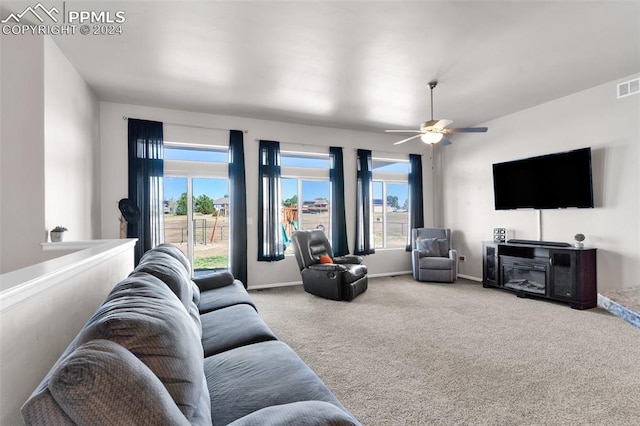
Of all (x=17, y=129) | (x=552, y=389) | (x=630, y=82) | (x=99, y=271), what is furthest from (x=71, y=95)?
(x=630, y=82)

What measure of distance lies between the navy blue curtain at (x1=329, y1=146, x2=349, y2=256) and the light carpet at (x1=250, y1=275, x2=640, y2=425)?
1.63m

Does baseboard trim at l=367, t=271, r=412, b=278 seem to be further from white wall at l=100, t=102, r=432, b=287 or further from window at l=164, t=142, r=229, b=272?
window at l=164, t=142, r=229, b=272

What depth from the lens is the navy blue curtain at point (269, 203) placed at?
218 inches

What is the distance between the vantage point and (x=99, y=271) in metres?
2.10

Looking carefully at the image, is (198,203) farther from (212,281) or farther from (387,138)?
(387,138)

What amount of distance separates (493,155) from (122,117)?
20.7 ft

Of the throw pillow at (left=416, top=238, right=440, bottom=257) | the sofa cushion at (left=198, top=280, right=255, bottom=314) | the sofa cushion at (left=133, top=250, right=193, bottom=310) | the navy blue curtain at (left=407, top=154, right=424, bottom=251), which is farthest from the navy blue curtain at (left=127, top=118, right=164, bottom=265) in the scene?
the navy blue curtain at (left=407, top=154, right=424, bottom=251)

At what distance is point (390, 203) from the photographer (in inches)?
272

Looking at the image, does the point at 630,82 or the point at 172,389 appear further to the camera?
the point at 630,82

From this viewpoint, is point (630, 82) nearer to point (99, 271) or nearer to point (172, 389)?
point (172, 389)

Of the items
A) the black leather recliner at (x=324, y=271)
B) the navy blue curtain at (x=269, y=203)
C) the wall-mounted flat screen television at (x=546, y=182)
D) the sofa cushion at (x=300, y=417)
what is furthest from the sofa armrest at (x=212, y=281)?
the wall-mounted flat screen television at (x=546, y=182)

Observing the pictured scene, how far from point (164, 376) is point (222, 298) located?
199 centimetres

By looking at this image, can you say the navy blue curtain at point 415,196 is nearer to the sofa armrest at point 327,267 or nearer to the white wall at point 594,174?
the white wall at point 594,174

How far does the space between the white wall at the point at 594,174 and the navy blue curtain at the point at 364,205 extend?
190cm
